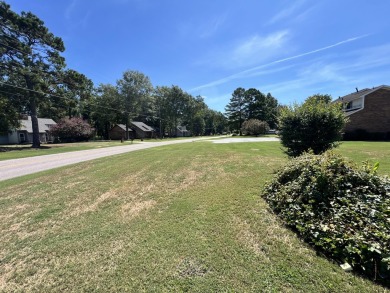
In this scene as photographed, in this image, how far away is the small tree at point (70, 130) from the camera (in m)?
38.3

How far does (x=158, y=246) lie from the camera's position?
3166 millimetres

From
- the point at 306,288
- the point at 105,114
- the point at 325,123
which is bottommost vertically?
the point at 306,288

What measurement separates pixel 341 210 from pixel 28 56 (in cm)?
3182

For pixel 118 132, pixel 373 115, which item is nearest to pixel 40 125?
pixel 118 132

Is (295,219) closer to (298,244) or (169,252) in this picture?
(298,244)

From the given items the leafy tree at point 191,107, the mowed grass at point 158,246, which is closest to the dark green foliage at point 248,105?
the leafy tree at point 191,107

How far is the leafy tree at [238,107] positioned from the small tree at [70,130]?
38433 millimetres

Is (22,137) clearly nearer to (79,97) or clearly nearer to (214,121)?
(79,97)

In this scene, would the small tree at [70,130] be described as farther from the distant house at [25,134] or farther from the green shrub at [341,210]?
the green shrub at [341,210]

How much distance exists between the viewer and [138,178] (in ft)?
24.6

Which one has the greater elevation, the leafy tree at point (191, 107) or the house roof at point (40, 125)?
the leafy tree at point (191, 107)

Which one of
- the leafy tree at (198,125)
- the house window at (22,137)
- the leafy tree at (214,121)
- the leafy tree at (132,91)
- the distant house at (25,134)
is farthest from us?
the leafy tree at (214,121)

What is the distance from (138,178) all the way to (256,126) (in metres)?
39.4

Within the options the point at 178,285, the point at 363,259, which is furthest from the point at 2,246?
the point at 363,259
